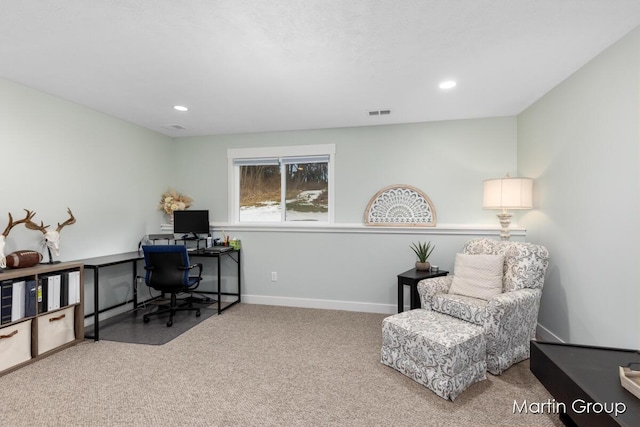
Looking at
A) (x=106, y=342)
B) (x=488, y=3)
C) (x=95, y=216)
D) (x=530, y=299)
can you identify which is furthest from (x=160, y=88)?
(x=530, y=299)

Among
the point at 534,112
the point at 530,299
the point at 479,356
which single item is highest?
the point at 534,112

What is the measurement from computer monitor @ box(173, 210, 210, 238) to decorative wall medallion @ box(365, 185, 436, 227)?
81.6 inches

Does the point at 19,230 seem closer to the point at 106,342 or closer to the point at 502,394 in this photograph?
the point at 106,342

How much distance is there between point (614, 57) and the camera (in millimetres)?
2092

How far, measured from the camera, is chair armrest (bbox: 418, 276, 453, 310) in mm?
2734

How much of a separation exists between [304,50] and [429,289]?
6.99 feet

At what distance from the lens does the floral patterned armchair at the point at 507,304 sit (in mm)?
2301

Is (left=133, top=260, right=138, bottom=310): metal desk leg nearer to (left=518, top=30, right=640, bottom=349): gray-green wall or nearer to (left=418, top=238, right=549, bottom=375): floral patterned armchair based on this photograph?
(left=418, top=238, right=549, bottom=375): floral patterned armchair

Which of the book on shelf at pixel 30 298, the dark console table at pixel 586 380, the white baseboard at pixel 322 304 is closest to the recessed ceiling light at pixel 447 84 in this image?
the dark console table at pixel 586 380

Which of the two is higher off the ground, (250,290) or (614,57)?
(614,57)

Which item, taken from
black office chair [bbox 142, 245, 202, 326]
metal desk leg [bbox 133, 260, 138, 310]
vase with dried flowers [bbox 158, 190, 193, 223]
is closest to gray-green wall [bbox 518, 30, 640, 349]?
black office chair [bbox 142, 245, 202, 326]

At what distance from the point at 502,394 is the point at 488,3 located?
93.0 inches

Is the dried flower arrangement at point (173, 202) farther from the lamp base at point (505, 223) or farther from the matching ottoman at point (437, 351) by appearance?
the lamp base at point (505, 223)

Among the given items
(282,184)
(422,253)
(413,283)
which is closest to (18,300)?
(282,184)
